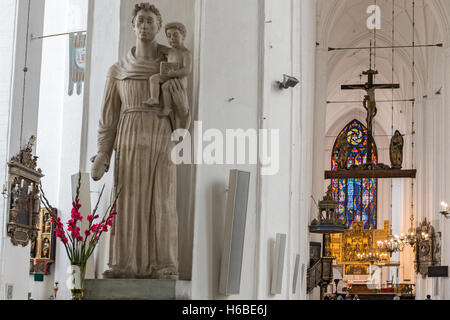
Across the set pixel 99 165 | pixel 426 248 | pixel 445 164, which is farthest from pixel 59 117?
pixel 426 248

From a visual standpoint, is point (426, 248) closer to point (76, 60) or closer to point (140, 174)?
point (76, 60)

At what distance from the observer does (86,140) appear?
698 cm

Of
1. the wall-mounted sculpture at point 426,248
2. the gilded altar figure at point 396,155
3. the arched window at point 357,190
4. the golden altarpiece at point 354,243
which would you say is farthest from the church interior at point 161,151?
the arched window at point 357,190

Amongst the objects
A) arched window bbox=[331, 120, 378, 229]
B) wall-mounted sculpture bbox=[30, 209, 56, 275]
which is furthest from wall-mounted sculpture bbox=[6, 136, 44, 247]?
arched window bbox=[331, 120, 378, 229]

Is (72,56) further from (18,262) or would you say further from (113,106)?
(113,106)

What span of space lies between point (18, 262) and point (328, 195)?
1204 centimetres

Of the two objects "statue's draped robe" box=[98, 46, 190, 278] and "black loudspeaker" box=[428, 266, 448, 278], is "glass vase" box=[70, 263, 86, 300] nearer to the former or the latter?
"statue's draped robe" box=[98, 46, 190, 278]

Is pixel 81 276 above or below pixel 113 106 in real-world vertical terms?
below

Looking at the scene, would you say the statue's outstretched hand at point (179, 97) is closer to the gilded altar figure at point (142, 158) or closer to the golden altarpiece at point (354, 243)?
the gilded altar figure at point (142, 158)

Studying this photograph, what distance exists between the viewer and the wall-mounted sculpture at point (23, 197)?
33.6 ft

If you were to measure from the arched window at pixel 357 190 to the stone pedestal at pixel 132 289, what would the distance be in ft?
117
